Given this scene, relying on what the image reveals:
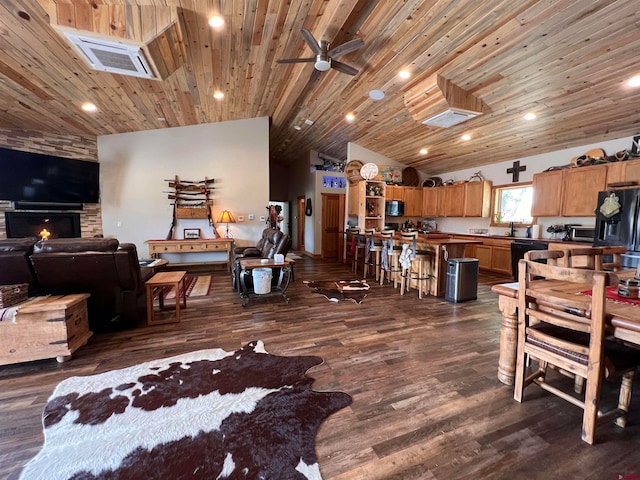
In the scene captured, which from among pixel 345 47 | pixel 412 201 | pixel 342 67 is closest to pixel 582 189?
pixel 412 201

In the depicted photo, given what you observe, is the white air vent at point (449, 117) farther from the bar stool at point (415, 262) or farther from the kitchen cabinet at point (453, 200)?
the kitchen cabinet at point (453, 200)

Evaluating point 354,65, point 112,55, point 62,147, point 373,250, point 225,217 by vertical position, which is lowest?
point 373,250

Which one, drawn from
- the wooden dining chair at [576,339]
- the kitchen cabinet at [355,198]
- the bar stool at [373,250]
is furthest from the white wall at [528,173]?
the wooden dining chair at [576,339]

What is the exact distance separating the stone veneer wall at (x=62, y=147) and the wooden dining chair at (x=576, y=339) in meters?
7.60

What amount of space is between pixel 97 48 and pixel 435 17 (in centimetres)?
339

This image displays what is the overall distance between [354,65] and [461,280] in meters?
3.55

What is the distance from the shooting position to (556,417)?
1.75 meters

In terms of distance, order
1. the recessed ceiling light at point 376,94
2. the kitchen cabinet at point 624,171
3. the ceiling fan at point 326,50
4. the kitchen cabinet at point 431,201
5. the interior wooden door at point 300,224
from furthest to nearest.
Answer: the interior wooden door at point 300,224 < the kitchen cabinet at point 431,201 < the recessed ceiling light at point 376,94 < the kitchen cabinet at point 624,171 < the ceiling fan at point 326,50

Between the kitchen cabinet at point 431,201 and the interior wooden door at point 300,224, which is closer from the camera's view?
the kitchen cabinet at point 431,201

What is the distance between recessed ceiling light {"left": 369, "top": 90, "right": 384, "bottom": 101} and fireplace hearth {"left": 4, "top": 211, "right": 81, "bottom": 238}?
650 cm

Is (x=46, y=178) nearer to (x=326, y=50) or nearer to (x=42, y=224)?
(x=42, y=224)

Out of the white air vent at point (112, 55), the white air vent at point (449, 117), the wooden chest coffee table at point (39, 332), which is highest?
the white air vent at point (449, 117)

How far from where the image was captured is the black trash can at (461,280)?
13.3 feet

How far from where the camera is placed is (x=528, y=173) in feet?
19.0
